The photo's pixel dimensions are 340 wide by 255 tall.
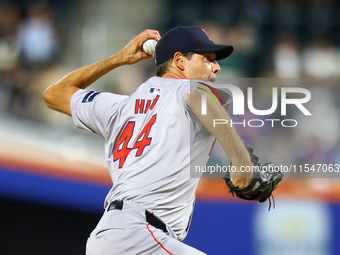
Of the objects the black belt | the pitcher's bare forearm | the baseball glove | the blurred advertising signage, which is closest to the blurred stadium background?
the blurred advertising signage

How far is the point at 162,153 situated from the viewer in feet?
8.45

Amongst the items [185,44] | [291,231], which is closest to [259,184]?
[185,44]

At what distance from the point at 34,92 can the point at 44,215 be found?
163cm

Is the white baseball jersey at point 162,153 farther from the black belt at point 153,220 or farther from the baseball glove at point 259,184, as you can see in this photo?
the baseball glove at point 259,184

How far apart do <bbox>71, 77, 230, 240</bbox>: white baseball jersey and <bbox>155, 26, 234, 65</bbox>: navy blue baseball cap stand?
0.22m

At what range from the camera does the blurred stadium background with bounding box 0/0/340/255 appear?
5.43m

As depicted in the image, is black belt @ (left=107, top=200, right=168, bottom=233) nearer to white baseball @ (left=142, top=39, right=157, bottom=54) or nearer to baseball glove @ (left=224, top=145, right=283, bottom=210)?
baseball glove @ (left=224, top=145, right=283, bottom=210)

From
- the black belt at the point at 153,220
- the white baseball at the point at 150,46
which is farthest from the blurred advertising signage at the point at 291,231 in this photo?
the black belt at the point at 153,220

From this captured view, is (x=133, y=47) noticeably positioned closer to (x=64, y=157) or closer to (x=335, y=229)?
(x=64, y=157)

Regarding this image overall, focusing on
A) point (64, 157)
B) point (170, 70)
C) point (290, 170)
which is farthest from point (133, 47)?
point (290, 170)

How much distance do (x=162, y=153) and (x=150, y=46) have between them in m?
0.96

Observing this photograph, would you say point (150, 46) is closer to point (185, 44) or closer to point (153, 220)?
point (185, 44)

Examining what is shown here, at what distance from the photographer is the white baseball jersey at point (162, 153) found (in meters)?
2.58

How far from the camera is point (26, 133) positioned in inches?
228
